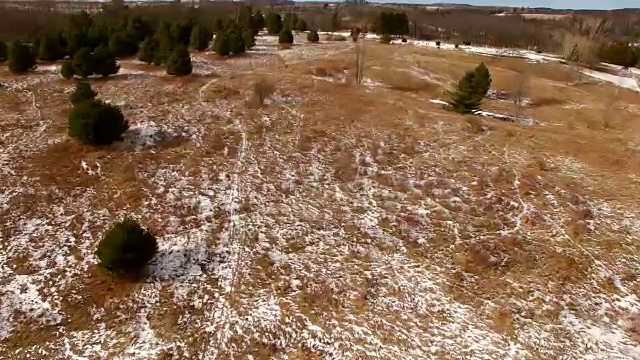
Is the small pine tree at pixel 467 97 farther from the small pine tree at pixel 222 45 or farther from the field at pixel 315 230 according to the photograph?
the small pine tree at pixel 222 45

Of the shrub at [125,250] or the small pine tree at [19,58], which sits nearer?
the shrub at [125,250]

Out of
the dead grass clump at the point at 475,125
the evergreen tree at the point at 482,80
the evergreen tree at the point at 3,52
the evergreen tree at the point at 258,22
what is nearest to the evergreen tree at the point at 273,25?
the evergreen tree at the point at 258,22

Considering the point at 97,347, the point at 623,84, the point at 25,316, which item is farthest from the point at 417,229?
the point at 623,84

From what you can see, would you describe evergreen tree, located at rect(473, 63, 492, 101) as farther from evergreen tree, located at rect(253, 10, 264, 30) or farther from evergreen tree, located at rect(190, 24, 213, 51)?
evergreen tree, located at rect(253, 10, 264, 30)

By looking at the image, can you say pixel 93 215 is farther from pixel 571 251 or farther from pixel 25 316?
pixel 571 251

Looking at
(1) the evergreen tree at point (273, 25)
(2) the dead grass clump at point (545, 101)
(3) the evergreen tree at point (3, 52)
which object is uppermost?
(1) the evergreen tree at point (273, 25)

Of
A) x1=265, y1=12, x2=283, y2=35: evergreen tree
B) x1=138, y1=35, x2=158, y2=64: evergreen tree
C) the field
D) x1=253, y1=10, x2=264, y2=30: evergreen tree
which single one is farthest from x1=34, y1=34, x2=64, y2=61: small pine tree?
x1=253, y1=10, x2=264, y2=30: evergreen tree
